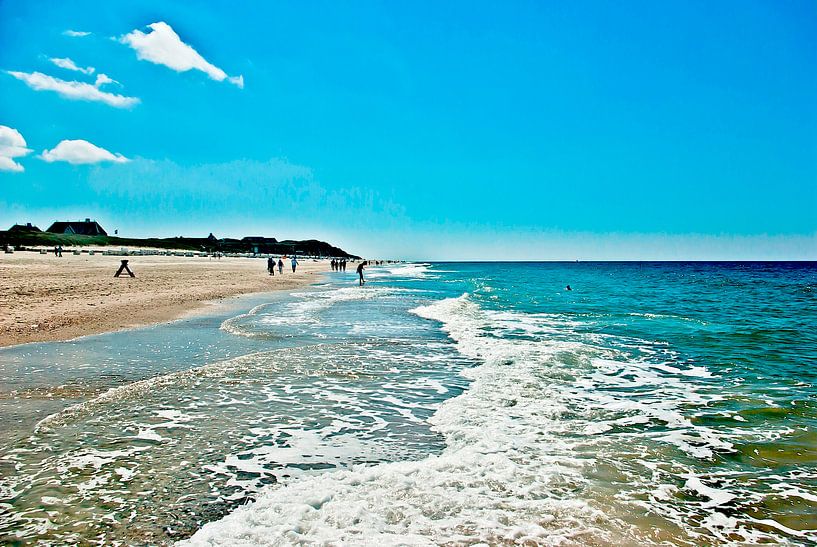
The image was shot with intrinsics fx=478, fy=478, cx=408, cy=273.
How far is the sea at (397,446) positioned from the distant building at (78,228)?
372ft

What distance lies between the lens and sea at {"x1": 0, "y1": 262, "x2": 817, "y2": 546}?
424 centimetres

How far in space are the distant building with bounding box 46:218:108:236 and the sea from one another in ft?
372

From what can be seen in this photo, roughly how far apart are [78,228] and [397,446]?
123673 millimetres

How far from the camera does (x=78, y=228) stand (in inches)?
4154

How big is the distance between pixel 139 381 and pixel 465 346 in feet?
27.3

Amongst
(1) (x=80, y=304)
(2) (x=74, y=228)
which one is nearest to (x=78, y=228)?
(2) (x=74, y=228)

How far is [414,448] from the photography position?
6.09 meters

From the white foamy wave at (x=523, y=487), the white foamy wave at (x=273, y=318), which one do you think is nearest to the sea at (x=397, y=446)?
the white foamy wave at (x=523, y=487)

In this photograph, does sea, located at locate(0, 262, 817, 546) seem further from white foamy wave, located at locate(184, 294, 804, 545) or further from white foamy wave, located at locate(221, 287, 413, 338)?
white foamy wave, located at locate(221, 287, 413, 338)

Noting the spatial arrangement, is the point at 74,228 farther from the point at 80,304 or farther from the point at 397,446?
the point at 397,446

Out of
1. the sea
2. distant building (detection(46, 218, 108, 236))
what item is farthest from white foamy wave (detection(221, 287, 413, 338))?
distant building (detection(46, 218, 108, 236))

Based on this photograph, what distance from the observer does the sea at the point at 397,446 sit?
4.24 meters

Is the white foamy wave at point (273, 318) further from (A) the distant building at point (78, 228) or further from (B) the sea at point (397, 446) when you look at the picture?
(A) the distant building at point (78, 228)

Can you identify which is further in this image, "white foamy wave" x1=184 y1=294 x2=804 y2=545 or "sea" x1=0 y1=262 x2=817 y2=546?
"sea" x1=0 y1=262 x2=817 y2=546
